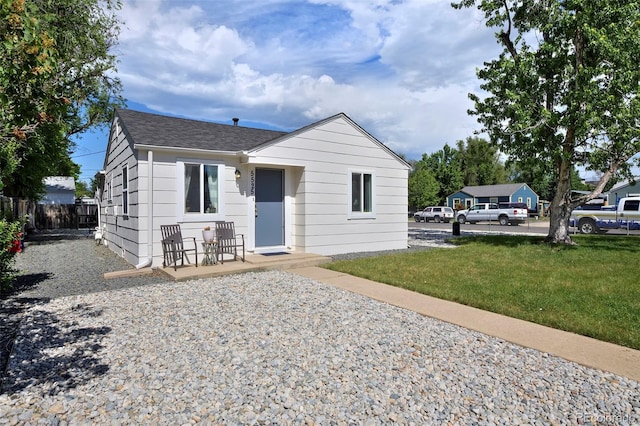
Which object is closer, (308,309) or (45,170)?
(308,309)

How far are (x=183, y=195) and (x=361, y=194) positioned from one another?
5.15m

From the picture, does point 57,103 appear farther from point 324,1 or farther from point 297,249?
point 324,1

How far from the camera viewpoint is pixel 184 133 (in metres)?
9.05

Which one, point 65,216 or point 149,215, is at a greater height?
point 149,215

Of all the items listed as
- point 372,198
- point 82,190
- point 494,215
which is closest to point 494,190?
point 494,215

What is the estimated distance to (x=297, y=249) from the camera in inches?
395

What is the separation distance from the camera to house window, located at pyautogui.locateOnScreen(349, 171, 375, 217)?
35.6ft

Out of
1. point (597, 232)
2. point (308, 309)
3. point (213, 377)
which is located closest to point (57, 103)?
point (213, 377)

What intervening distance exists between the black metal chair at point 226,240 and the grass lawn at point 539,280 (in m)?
2.39

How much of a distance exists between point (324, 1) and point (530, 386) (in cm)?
982

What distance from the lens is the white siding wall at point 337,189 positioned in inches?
385

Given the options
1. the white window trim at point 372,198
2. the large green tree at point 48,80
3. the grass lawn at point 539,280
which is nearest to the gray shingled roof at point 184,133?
the large green tree at point 48,80

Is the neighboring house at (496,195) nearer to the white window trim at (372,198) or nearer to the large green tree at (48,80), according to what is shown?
the white window trim at (372,198)

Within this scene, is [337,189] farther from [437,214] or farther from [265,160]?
[437,214]
